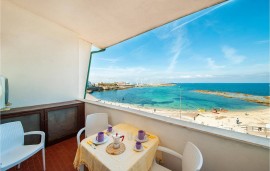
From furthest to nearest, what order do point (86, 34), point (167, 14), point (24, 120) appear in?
point (86, 34), point (24, 120), point (167, 14)

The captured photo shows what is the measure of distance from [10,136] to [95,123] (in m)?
1.15

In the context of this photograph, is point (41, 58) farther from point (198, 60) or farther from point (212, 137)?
point (198, 60)

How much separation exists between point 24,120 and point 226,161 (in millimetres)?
3165

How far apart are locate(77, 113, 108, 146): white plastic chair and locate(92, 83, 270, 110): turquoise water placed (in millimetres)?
871

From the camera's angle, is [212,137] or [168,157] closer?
[212,137]

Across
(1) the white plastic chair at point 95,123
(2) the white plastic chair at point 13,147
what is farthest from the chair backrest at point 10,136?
(1) the white plastic chair at point 95,123

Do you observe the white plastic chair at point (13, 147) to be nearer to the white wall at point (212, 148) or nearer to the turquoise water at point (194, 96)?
the white wall at point (212, 148)

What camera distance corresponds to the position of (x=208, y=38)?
3174 millimetres

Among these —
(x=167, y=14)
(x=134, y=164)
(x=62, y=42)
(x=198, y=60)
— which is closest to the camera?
(x=134, y=164)

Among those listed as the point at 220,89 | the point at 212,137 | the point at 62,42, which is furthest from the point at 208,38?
the point at 62,42

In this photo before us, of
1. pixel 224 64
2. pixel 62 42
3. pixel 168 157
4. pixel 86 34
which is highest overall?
pixel 86 34

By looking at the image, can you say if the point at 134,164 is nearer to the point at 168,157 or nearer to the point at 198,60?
the point at 168,157

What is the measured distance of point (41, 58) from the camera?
96.7 inches

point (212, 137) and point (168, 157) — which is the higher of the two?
point (212, 137)
